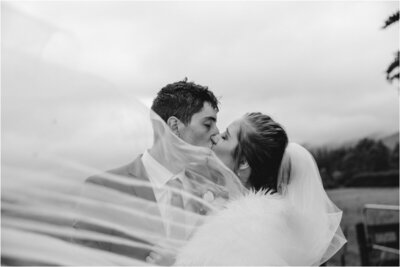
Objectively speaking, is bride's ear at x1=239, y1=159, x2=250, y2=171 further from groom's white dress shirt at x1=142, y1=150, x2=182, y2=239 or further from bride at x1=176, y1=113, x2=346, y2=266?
groom's white dress shirt at x1=142, y1=150, x2=182, y2=239

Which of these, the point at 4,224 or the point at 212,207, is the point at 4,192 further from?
the point at 212,207

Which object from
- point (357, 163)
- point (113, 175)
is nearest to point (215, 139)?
point (113, 175)

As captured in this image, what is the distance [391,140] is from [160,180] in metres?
12.5

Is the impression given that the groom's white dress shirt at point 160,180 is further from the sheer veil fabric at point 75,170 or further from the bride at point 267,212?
the bride at point 267,212

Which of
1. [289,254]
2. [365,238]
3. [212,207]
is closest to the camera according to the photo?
[212,207]

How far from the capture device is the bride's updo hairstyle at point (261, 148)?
6.48 feet

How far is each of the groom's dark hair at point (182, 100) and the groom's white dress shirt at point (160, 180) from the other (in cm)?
44

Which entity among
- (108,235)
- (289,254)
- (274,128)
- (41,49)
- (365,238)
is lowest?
(365,238)

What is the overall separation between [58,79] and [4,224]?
35 centimetres

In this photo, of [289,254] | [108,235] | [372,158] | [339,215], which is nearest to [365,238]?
[339,215]

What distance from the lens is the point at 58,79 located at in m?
1.03

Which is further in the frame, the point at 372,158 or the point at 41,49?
the point at 372,158

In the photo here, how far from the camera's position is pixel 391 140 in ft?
41.2

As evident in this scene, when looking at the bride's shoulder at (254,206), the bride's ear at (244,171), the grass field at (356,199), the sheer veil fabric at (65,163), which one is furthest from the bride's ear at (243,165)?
the grass field at (356,199)
